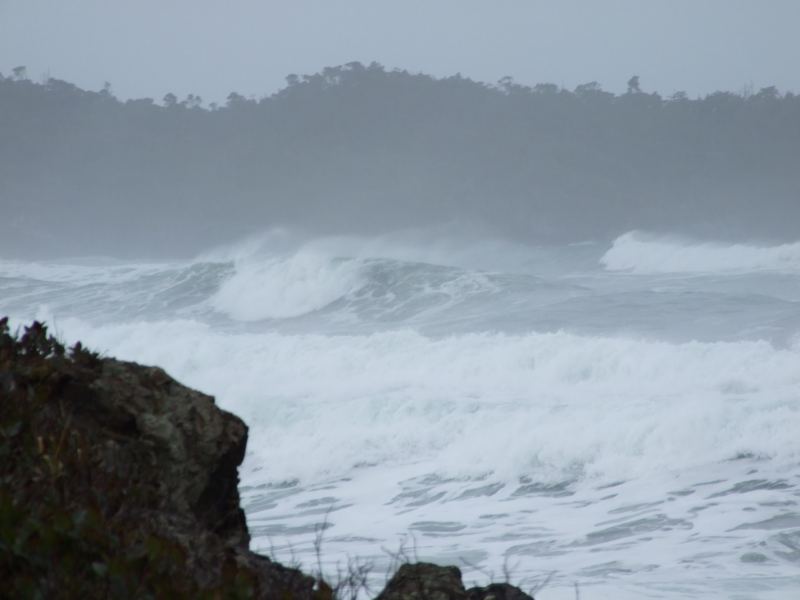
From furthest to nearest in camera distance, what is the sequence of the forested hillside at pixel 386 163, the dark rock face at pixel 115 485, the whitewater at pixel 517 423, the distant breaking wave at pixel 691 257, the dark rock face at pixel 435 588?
the forested hillside at pixel 386 163 → the distant breaking wave at pixel 691 257 → the whitewater at pixel 517 423 → the dark rock face at pixel 435 588 → the dark rock face at pixel 115 485

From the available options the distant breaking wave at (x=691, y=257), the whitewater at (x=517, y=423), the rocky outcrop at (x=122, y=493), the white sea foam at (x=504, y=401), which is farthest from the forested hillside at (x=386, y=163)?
the rocky outcrop at (x=122, y=493)

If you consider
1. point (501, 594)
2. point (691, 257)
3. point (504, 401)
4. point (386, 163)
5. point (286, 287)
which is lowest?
point (501, 594)

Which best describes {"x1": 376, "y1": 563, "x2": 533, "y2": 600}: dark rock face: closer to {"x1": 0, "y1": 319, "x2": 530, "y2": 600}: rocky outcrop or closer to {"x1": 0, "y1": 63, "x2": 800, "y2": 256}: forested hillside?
{"x1": 0, "y1": 319, "x2": 530, "y2": 600}: rocky outcrop

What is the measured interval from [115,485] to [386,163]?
247 feet

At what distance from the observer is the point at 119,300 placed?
29.4m

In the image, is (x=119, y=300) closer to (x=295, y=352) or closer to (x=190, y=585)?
(x=295, y=352)

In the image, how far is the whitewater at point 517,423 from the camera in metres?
7.85

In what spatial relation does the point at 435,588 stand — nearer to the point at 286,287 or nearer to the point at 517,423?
the point at 517,423

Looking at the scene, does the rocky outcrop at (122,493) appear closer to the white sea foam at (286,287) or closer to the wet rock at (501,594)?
the wet rock at (501,594)

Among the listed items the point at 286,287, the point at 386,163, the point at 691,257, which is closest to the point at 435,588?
the point at 286,287

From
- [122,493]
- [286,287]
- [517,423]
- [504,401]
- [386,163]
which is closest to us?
[122,493]

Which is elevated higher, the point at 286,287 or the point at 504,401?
the point at 286,287

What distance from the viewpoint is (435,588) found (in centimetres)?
305

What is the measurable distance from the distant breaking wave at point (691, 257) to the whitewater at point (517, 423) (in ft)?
20.3
